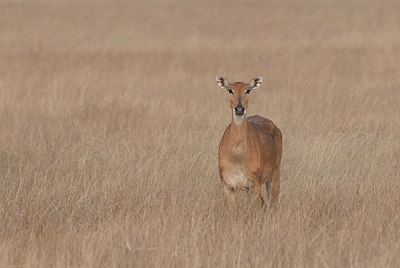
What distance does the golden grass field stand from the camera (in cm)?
560

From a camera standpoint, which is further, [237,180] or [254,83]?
[254,83]

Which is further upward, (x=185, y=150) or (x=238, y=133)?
(x=238, y=133)

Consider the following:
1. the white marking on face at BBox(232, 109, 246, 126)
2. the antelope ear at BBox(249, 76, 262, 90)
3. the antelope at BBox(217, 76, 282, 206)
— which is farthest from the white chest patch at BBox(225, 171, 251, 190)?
the antelope ear at BBox(249, 76, 262, 90)

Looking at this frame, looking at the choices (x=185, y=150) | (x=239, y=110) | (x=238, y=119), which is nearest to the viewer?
(x=239, y=110)

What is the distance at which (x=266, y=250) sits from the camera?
215 inches

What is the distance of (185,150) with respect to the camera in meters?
9.05

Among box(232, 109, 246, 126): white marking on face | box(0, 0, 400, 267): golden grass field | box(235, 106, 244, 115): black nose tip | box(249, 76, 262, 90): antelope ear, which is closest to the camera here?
box(0, 0, 400, 267): golden grass field

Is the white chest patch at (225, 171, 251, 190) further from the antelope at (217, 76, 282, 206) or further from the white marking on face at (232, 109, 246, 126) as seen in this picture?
the white marking on face at (232, 109, 246, 126)

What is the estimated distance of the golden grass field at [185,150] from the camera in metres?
5.60

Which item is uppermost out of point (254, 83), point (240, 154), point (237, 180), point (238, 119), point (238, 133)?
point (254, 83)

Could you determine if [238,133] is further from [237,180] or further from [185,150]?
[185,150]

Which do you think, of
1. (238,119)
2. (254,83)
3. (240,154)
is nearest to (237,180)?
(240,154)

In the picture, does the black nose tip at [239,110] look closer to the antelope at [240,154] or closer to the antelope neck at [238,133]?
the antelope at [240,154]

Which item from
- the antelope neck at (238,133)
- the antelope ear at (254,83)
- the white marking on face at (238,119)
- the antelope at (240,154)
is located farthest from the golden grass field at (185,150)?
the antelope ear at (254,83)
